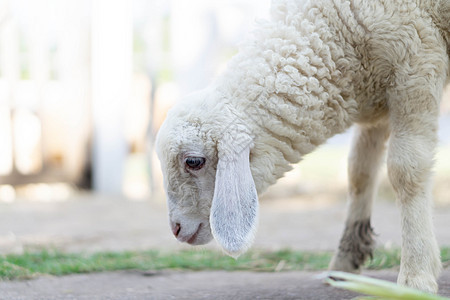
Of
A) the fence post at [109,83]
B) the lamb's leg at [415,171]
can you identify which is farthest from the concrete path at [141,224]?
the lamb's leg at [415,171]

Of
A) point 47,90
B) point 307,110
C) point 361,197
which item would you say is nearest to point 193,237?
point 307,110

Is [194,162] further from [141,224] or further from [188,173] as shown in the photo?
[141,224]

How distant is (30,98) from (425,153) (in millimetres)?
6529

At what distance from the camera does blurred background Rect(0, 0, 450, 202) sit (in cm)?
818

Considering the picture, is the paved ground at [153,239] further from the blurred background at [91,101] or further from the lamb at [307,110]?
the lamb at [307,110]

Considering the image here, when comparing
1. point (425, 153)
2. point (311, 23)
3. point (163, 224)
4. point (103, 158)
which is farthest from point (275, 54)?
point (103, 158)

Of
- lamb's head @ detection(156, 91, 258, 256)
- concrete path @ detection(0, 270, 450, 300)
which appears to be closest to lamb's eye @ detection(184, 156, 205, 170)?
lamb's head @ detection(156, 91, 258, 256)

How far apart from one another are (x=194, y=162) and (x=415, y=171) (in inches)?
39.6

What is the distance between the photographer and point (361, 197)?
138 inches

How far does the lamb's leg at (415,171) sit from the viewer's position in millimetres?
2734

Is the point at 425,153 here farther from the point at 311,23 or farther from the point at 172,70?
the point at 172,70

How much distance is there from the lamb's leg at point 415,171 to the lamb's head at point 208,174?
688mm

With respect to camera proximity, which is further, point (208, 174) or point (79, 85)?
point (79, 85)

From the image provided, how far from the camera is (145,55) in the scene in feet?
31.7
